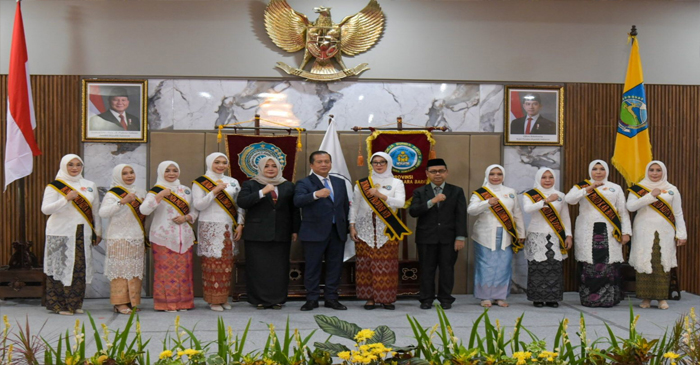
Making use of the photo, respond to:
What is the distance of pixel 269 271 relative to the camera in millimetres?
5746

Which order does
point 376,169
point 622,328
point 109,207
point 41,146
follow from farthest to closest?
point 41,146 < point 376,169 < point 109,207 < point 622,328

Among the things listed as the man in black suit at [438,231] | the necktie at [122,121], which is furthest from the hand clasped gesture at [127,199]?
the man in black suit at [438,231]

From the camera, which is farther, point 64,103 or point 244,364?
point 64,103

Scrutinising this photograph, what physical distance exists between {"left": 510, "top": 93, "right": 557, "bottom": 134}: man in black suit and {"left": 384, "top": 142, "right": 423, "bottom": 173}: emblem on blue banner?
3.79ft

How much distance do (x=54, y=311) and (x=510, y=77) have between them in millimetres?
4953

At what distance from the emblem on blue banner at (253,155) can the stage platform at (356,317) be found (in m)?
1.27

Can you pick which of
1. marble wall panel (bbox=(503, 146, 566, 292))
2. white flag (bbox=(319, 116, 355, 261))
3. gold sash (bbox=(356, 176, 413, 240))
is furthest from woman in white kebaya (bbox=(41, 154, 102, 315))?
marble wall panel (bbox=(503, 146, 566, 292))

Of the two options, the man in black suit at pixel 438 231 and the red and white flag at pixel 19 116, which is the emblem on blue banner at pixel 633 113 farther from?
the red and white flag at pixel 19 116

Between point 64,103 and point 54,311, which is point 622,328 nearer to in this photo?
point 54,311

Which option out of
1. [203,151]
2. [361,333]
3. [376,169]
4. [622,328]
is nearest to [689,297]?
[622,328]

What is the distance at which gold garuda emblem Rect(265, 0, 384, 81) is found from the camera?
6.65m

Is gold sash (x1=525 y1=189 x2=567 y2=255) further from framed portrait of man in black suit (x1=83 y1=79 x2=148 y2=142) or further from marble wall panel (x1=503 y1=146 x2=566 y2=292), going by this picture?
framed portrait of man in black suit (x1=83 y1=79 x2=148 y2=142)

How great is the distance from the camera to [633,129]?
6.70 metres

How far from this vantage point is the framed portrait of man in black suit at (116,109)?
652cm
